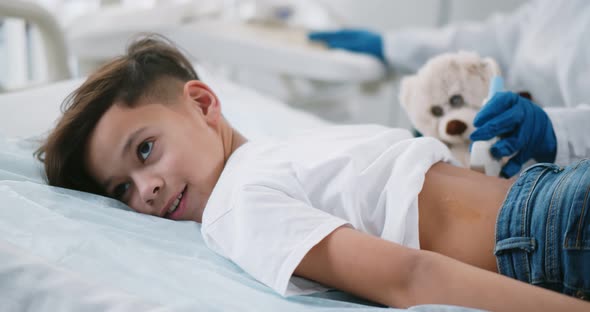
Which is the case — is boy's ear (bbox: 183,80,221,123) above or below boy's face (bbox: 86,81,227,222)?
above

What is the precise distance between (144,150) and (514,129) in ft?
2.06

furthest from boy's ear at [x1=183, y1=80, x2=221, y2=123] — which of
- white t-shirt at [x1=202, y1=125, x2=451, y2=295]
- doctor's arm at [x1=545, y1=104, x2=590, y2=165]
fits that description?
doctor's arm at [x1=545, y1=104, x2=590, y2=165]

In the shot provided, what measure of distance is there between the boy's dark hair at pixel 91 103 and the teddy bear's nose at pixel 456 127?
493 mm

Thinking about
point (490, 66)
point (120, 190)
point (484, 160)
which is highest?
point (490, 66)

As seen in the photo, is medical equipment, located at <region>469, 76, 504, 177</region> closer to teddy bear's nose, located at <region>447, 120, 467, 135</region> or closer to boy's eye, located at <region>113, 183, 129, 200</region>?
teddy bear's nose, located at <region>447, 120, 467, 135</region>

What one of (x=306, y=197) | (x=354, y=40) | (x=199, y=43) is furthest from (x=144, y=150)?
(x=354, y=40)

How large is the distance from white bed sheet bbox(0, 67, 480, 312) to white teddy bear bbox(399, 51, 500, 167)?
18.3 inches

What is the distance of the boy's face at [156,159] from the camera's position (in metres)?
0.86

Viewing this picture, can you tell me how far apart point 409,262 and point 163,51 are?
673mm

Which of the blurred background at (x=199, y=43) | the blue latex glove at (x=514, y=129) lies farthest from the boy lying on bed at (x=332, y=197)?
the blurred background at (x=199, y=43)

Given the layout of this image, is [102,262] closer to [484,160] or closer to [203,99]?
[203,99]

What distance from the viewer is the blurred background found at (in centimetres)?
147

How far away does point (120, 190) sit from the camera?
939 mm

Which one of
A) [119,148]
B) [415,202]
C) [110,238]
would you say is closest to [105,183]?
[119,148]
